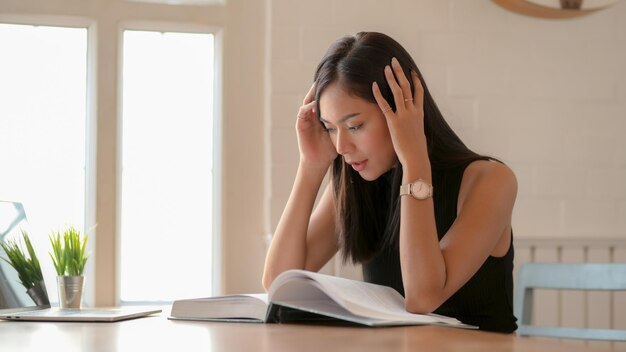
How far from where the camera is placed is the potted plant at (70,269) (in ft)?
5.26

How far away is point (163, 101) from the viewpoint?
8.94ft

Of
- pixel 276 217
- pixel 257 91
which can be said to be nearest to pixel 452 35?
pixel 257 91

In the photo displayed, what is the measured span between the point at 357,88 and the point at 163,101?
1.17 meters

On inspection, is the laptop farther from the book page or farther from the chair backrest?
the chair backrest

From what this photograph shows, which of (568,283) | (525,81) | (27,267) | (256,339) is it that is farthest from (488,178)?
(525,81)

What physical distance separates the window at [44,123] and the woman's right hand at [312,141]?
3.38ft

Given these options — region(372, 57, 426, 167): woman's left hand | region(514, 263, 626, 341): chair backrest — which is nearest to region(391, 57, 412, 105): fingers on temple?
region(372, 57, 426, 167): woman's left hand

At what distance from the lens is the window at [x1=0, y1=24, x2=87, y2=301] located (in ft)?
8.68

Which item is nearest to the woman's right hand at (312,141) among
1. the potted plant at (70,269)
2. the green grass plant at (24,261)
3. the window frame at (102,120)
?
the potted plant at (70,269)

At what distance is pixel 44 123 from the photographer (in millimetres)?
2670

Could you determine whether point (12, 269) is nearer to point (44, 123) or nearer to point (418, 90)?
point (418, 90)

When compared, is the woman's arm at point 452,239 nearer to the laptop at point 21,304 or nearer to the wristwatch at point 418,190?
the wristwatch at point 418,190

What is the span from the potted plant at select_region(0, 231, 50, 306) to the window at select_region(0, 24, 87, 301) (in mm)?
1094

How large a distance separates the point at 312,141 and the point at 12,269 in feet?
2.32
